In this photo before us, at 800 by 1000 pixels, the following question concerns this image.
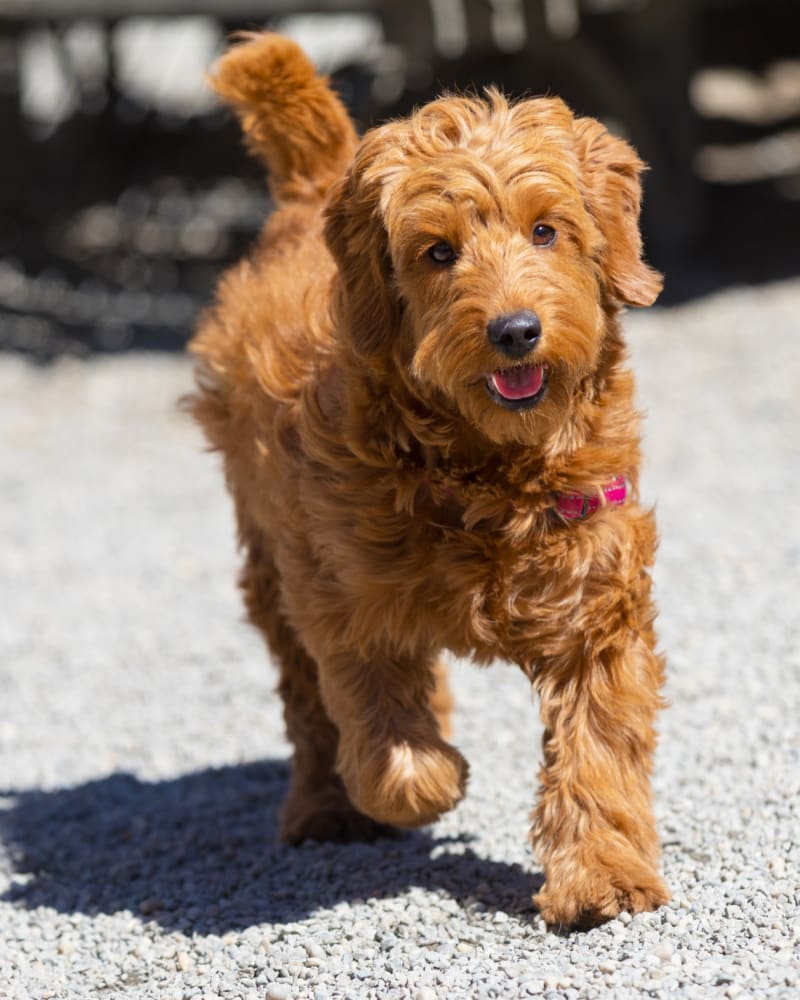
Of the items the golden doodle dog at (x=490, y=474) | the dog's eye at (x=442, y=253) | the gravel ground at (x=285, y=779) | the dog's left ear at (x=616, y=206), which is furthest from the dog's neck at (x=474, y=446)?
the gravel ground at (x=285, y=779)

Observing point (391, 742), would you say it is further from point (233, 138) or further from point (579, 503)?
point (233, 138)

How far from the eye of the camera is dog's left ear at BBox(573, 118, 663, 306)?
12.9ft

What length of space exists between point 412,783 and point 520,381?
110 cm

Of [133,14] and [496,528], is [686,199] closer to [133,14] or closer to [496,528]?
[133,14]

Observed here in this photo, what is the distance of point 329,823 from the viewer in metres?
4.92

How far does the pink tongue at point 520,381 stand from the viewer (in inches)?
143

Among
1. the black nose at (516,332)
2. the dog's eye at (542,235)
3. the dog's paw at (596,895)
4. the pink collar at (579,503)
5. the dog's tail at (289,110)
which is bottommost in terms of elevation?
the dog's paw at (596,895)

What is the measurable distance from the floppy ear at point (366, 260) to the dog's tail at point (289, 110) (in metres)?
1.00

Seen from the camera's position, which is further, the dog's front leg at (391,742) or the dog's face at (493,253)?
the dog's front leg at (391,742)

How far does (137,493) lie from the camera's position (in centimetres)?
1002

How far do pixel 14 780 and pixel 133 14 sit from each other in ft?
28.6

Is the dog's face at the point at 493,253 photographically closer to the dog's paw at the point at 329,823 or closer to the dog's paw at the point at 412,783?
the dog's paw at the point at 412,783

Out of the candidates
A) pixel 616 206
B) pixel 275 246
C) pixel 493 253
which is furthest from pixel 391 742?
pixel 275 246

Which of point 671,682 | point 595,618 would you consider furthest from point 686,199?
point 595,618
